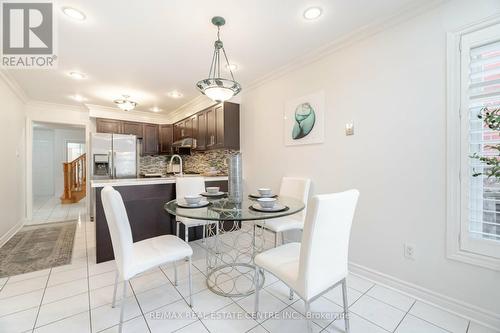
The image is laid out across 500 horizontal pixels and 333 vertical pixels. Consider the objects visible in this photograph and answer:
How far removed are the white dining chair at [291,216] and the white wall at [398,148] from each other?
0.16m

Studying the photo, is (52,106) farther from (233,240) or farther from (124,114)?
(233,240)

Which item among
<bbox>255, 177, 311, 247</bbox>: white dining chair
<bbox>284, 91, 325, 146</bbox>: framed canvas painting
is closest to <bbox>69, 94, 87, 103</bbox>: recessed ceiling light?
<bbox>284, 91, 325, 146</bbox>: framed canvas painting

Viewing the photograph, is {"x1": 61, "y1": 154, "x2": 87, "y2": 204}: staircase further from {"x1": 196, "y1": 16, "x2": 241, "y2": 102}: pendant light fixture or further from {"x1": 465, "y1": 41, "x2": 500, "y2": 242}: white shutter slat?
{"x1": 465, "y1": 41, "x2": 500, "y2": 242}: white shutter slat

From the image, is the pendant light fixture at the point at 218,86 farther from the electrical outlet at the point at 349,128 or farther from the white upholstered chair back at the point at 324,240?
the white upholstered chair back at the point at 324,240

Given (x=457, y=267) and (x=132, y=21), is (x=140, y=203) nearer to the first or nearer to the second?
(x=132, y=21)

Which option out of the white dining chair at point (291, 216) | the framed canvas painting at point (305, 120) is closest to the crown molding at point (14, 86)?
the framed canvas painting at point (305, 120)

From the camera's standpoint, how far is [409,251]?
187cm

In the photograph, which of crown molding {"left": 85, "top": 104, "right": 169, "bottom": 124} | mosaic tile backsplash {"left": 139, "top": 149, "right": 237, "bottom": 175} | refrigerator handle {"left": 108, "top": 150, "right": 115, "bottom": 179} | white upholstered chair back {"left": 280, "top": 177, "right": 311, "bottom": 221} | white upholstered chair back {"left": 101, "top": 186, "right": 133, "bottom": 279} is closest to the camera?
white upholstered chair back {"left": 101, "top": 186, "right": 133, "bottom": 279}

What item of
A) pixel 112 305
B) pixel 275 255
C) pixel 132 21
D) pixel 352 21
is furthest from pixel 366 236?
pixel 132 21

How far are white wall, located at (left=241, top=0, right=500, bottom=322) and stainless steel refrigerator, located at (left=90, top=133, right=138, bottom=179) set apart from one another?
4.09 meters

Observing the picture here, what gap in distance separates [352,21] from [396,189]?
1622 millimetres

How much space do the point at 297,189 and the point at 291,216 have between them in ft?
1.11

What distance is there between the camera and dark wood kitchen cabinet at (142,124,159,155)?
17.6ft

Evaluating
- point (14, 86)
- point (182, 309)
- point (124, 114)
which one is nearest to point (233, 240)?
point (182, 309)
